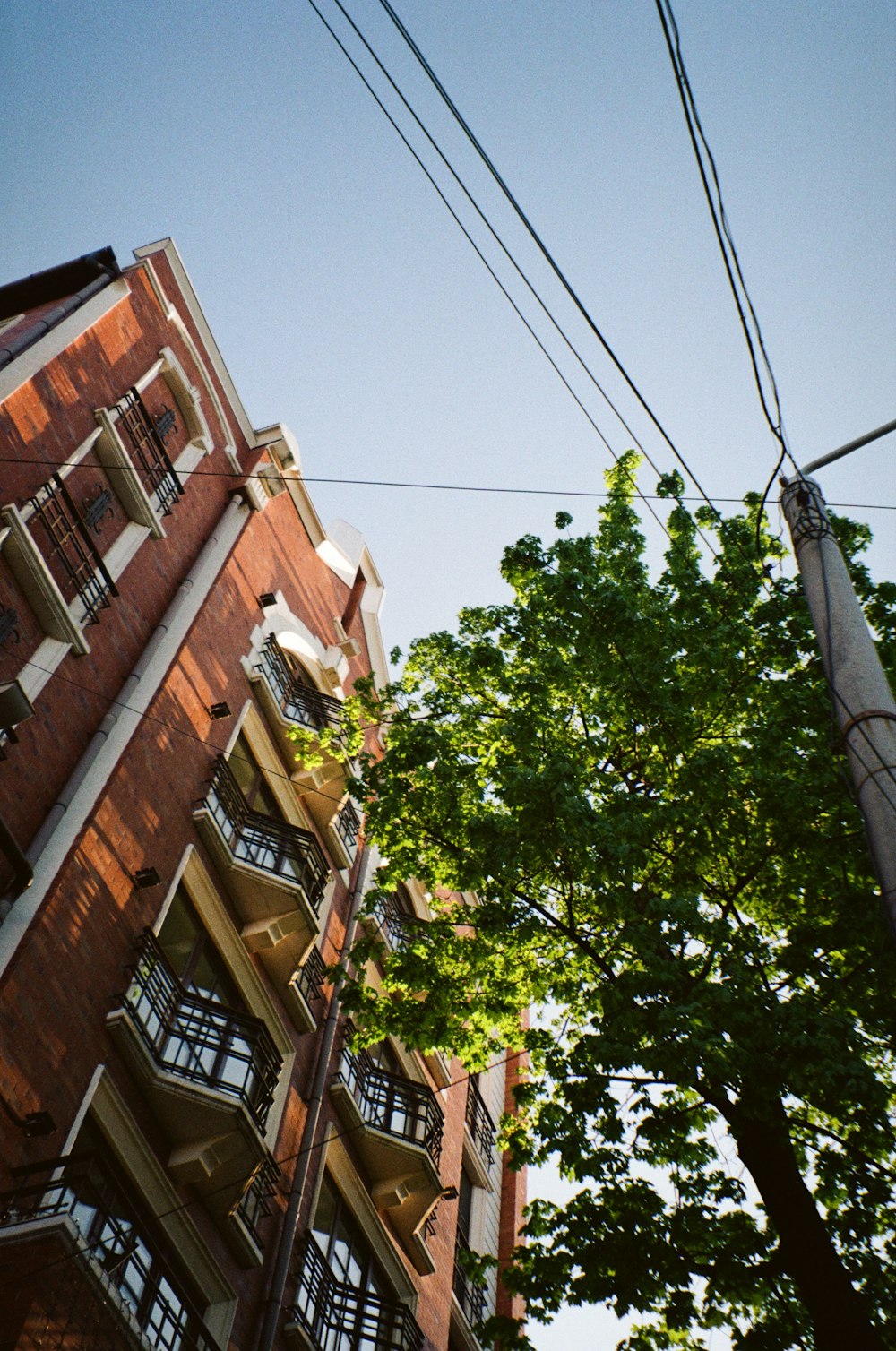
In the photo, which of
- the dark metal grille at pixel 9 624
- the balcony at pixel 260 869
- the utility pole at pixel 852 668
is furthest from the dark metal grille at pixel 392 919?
the utility pole at pixel 852 668

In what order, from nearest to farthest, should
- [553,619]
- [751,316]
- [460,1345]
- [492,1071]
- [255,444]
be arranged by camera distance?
[751,316] → [553,619] → [460,1345] → [255,444] → [492,1071]

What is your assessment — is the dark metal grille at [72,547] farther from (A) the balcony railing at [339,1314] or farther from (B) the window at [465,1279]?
(B) the window at [465,1279]

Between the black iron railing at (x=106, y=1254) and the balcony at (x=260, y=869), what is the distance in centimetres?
429

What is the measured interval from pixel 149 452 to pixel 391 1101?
10594 millimetres

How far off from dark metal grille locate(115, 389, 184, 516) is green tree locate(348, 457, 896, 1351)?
462 centimetres

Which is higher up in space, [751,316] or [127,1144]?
[751,316]

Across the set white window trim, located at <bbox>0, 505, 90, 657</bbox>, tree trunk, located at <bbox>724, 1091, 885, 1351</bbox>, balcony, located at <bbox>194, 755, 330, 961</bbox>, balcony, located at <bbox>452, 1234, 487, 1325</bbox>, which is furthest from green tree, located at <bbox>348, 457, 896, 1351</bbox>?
balcony, located at <bbox>452, 1234, 487, 1325</bbox>

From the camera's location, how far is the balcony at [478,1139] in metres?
19.3

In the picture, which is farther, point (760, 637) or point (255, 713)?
point (255, 713)

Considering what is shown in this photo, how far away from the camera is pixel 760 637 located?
12.7 m

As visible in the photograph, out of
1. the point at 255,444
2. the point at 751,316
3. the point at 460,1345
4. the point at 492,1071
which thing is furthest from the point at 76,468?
the point at 492,1071

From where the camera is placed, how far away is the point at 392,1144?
1473 cm

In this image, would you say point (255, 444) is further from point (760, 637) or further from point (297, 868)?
point (760, 637)

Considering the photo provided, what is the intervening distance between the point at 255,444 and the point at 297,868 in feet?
28.2
